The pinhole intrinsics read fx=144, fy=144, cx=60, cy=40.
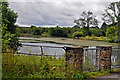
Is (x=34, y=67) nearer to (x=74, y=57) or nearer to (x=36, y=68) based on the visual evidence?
(x=36, y=68)

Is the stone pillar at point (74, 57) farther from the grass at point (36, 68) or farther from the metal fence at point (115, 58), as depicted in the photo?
the metal fence at point (115, 58)

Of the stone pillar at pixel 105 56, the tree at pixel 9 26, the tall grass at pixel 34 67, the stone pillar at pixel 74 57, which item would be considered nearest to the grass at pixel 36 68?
the tall grass at pixel 34 67

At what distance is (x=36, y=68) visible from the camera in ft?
17.6

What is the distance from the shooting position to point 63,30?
94.8 feet

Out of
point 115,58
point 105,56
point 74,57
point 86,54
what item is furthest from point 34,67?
point 115,58

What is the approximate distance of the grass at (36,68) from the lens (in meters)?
5.09

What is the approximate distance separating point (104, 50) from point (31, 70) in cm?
322

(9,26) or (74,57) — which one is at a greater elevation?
(9,26)

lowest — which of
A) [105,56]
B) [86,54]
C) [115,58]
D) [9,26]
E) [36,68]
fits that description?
[36,68]

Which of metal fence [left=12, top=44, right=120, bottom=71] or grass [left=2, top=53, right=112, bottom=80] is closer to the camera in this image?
grass [left=2, top=53, right=112, bottom=80]

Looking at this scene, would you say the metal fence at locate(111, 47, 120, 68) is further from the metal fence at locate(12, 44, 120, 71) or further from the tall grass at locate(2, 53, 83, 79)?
the tall grass at locate(2, 53, 83, 79)

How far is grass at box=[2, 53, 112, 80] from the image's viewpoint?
5.09 m

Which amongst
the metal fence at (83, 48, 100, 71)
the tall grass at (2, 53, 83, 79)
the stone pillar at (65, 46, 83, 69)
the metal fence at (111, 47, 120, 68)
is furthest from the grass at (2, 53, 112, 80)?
the metal fence at (111, 47, 120, 68)

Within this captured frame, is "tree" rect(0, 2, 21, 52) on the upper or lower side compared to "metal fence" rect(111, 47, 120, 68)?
upper
